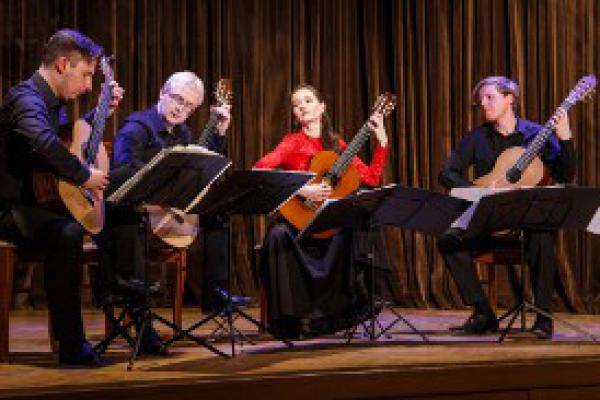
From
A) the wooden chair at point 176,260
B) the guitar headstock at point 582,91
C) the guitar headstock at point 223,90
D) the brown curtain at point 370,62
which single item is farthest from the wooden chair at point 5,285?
the brown curtain at point 370,62

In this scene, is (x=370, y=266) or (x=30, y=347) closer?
(x=30, y=347)

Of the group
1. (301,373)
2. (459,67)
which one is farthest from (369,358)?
(459,67)

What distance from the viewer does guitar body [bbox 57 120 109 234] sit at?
12.7 ft

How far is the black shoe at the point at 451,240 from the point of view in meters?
5.03

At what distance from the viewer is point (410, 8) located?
296 inches

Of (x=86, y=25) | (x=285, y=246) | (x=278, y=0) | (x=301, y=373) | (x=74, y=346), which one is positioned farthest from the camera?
(x=278, y=0)

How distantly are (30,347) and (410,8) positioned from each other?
4.48 m

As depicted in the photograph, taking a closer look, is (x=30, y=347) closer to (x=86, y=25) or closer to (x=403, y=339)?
(x=403, y=339)

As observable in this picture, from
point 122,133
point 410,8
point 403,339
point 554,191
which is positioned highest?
point 410,8

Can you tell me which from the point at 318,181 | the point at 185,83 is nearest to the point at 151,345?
the point at 318,181

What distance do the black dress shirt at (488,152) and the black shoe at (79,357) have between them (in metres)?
2.49

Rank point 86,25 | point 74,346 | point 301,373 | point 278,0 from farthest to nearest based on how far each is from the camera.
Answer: point 278,0 < point 86,25 < point 74,346 < point 301,373

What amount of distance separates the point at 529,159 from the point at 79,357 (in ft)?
8.48

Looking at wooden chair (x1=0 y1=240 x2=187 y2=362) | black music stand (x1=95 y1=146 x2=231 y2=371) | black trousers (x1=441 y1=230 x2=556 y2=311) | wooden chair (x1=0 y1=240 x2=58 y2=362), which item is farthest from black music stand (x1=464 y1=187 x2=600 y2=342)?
wooden chair (x1=0 y1=240 x2=58 y2=362)
